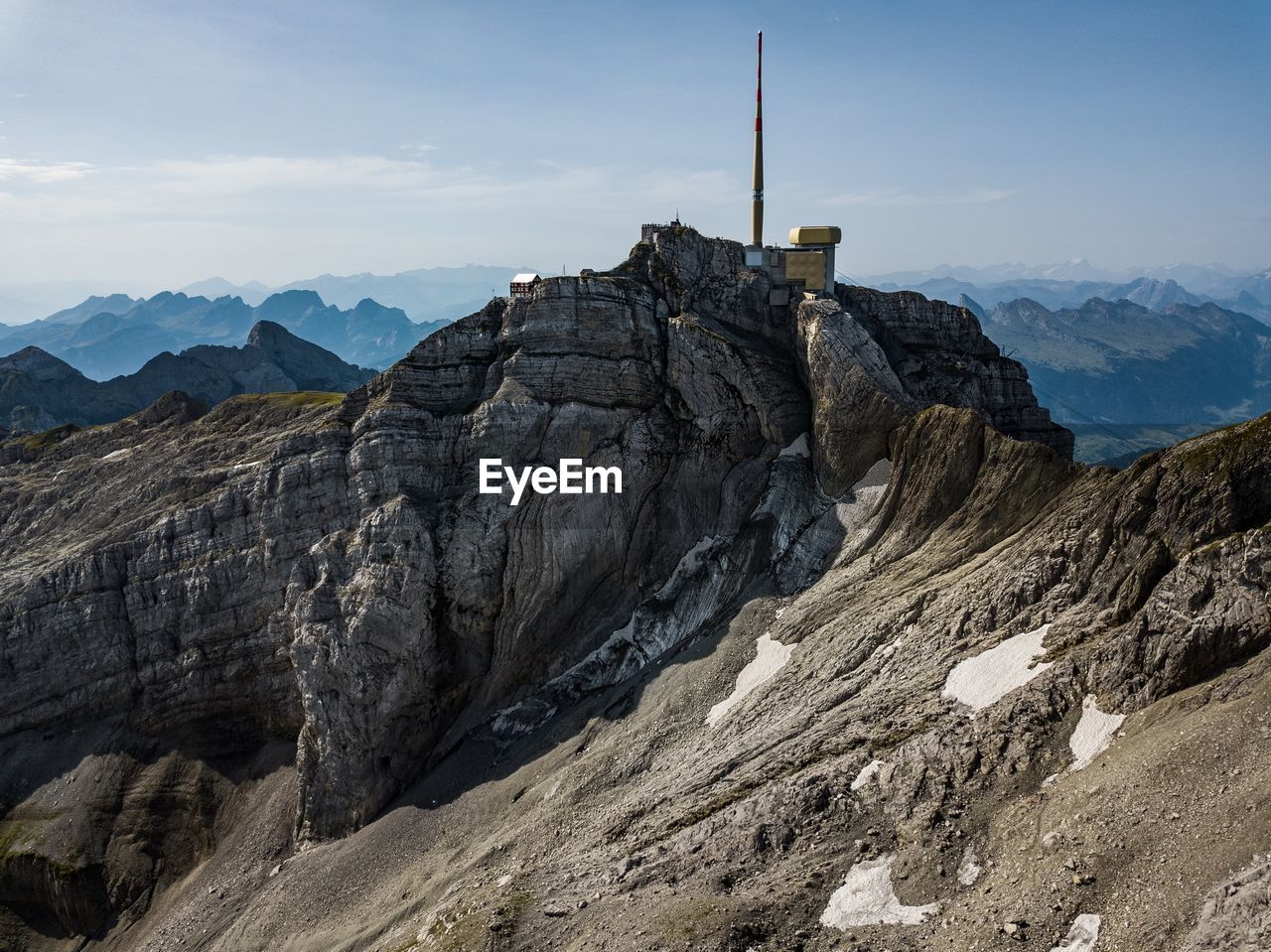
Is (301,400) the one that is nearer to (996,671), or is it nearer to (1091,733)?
(996,671)

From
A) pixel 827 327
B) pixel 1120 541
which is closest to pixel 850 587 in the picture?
pixel 1120 541

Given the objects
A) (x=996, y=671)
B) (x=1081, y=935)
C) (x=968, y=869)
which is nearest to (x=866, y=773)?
(x=968, y=869)

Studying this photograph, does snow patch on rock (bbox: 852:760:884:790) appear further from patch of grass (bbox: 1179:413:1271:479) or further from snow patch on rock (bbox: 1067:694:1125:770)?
patch of grass (bbox: 1179:413:1271:479)

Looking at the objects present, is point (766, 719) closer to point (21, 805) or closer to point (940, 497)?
point (940, 497)

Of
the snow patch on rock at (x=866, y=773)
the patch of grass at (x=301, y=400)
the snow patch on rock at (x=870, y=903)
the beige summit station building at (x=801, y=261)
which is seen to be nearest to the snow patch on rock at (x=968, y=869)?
the snow patch on rock at (x=870, y=903)

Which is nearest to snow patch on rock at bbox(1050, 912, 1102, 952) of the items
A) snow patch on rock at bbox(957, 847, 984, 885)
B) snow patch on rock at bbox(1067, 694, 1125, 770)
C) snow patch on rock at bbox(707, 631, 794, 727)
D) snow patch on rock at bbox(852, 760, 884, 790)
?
snow patch on rock at bbox(957, 847, 984, 885)
